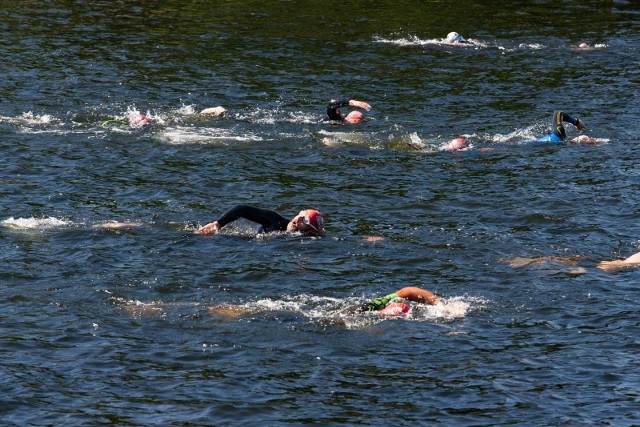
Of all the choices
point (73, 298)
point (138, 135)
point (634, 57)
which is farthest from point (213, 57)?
point (73, 298)

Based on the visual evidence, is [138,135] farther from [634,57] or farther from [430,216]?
[634,57]

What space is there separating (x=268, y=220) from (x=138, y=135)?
9.16m

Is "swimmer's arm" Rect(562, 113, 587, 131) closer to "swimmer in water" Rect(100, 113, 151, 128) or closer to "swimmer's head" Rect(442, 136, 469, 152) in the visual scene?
"swimmer's head" Rect(442, 136, 469, 152)

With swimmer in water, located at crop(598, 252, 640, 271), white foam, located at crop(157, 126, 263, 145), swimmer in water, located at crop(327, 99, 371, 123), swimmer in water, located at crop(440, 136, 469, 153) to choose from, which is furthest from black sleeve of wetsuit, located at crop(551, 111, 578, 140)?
swimmer in water, located at crop(598, 252, 640, 271)

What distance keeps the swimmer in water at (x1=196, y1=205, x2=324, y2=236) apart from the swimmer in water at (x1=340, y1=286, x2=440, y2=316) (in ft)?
14.3

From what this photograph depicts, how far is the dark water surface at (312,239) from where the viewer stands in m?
15.5

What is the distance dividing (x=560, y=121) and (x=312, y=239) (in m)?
10.6

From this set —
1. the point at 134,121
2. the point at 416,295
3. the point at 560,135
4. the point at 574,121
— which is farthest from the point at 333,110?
the point at 416,295

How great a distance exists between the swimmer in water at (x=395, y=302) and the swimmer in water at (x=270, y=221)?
4.36 meters

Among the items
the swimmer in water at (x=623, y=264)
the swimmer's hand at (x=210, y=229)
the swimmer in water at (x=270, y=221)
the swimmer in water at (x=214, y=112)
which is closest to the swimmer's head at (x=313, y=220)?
the swimmer in water at (x=270, y=221)

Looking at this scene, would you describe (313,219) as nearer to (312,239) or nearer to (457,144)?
(312,239)

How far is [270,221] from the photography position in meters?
22.8

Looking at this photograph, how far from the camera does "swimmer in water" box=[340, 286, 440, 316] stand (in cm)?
1797

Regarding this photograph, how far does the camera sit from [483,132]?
31.4 meters
